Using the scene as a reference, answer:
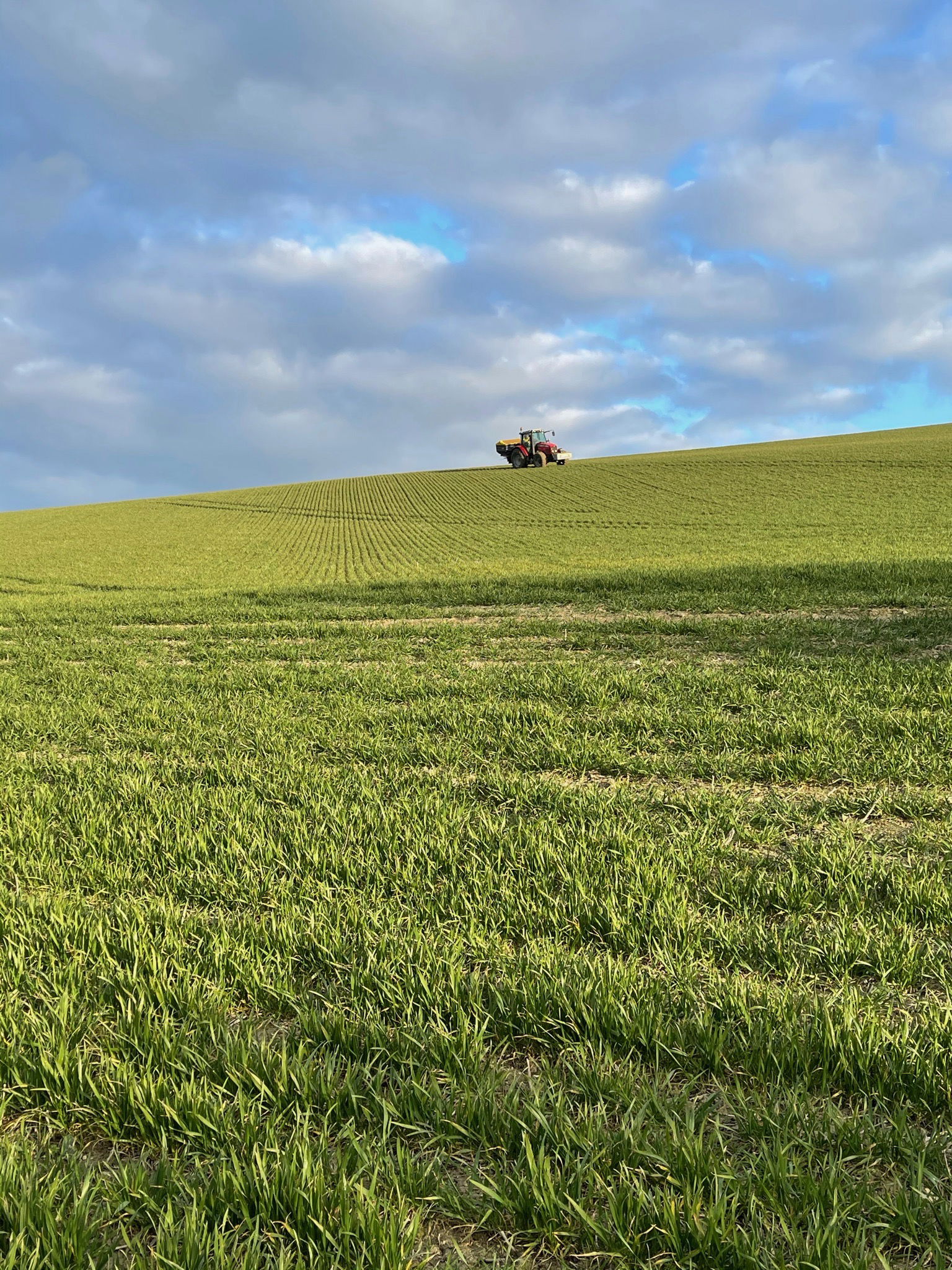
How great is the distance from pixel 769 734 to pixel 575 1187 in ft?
14.3

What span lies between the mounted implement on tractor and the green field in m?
54.5

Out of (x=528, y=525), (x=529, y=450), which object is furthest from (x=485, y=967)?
(x=529, y=450)

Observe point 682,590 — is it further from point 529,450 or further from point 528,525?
point 529,450

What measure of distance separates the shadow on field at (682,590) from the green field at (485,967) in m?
3.72

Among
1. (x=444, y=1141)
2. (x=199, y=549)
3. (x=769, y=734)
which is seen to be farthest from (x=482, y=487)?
(x=444, y=1141)

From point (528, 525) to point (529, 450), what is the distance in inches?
909

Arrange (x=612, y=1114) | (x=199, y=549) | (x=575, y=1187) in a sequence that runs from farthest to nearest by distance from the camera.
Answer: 1. (x=199, y=549)
2. (x=612, y=1114)
3. (x=575, y=1187)

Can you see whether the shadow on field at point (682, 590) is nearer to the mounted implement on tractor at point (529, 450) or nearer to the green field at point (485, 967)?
the green field at point (485, 967)

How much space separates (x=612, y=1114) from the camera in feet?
7.52

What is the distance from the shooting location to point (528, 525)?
132 feet

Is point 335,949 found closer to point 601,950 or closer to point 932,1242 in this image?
point 601,950

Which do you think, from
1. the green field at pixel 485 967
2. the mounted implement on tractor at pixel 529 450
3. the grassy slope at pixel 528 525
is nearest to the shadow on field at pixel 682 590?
the grassy slope at pixel 528 525

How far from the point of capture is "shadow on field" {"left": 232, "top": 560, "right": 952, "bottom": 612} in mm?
12383

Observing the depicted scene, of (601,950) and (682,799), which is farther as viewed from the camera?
(682,799)
